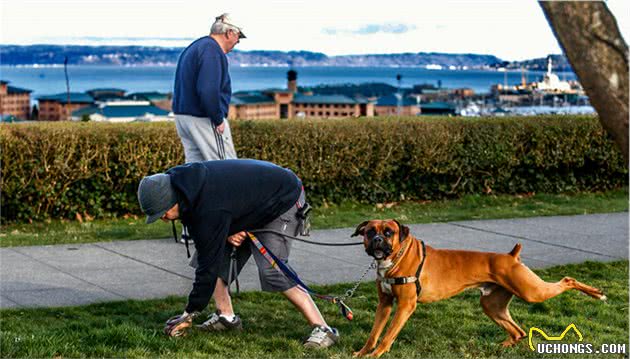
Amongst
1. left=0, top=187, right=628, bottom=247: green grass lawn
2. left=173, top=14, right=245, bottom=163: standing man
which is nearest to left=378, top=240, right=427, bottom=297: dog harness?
left=173, top=14, right=245, bottom=163: standing man

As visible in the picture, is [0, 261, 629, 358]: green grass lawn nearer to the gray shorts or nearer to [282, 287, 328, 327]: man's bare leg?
[282, 287, 328, 327]: man's bare leg

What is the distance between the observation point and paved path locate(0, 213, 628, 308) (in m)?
8.09

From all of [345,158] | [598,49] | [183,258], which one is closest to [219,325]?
[183,258]

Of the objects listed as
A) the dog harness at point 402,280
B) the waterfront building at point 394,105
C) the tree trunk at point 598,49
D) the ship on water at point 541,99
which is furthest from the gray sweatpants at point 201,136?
the waterfront building at point 394,105

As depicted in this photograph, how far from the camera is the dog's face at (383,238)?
19.7 ft

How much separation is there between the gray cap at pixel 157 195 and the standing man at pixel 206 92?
7.88 ft

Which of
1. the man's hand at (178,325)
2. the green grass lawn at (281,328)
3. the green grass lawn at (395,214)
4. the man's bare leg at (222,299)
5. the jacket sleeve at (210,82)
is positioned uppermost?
the jacket sleeve at (210,82)

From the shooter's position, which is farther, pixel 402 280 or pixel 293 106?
pixel 293 106

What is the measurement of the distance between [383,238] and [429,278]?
529 millimetres

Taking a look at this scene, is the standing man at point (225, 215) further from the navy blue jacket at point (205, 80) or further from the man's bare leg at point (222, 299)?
the navy blue jacket at point (205, 80)

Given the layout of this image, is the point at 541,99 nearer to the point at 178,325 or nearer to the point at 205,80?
the point at 205,80

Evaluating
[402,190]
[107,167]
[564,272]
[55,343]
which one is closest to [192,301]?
[55,343]

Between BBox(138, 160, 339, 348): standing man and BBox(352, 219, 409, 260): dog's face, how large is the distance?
27.6 inches

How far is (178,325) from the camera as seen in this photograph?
6.63 m
